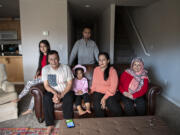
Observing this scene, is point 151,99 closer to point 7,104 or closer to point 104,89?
point 104,89

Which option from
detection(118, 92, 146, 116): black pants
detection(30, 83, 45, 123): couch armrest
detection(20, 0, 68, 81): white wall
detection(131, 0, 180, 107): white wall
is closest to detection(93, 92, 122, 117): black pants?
detection(118, 92, 146, 116): black pants

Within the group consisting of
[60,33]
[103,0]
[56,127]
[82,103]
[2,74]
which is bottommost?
[56,127]

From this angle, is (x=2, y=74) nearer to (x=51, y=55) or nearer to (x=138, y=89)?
(x=51, y=55)

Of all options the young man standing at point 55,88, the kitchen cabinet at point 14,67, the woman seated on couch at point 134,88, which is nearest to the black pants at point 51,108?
the young man standing at point 55,88

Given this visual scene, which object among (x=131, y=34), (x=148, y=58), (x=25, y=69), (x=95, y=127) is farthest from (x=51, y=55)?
(x=131, y=34)

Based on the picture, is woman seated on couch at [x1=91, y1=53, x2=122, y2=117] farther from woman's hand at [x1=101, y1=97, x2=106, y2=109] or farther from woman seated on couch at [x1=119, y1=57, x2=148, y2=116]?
woman seated on couch at [x1=119, y1=57, x2=148, y2=116]

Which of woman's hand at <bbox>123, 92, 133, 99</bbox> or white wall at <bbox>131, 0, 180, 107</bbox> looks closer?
woman's hand at <bbox>123, 92, 133, 99</bbox>

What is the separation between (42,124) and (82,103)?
0.67m

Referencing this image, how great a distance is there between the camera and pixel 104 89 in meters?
2.18

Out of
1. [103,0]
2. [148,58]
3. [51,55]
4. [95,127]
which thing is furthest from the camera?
[148,58]

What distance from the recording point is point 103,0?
12.0 feet

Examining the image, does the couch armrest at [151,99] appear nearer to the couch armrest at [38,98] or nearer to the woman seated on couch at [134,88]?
the woman seated on couch at [134,88]

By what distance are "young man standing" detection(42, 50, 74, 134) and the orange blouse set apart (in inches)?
15.1

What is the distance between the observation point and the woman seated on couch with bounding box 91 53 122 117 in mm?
2029
